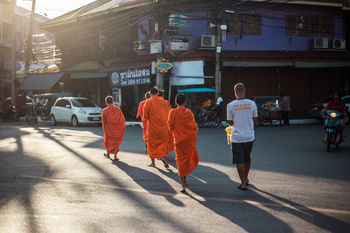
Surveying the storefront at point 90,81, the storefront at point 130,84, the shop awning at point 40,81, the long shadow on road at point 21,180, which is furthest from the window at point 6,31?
the long shadow on road at point 21,180

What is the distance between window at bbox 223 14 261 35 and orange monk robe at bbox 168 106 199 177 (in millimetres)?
18004

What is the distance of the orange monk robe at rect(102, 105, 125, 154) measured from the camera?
31.2ft

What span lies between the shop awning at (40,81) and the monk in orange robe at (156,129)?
22698 mm

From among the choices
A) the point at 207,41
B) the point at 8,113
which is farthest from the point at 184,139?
the point at 8,113

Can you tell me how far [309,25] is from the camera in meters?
24.5

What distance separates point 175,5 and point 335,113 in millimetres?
15263

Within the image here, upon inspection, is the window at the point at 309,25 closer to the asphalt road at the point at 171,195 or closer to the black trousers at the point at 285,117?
the black trousers at the point at 285,117

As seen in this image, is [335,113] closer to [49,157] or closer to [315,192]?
[315,192]

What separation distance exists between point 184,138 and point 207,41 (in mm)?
16808

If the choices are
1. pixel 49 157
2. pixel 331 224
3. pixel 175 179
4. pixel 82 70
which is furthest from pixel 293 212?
pixel 82 70

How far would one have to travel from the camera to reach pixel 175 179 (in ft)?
22.6

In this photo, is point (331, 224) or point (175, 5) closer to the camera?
point (331, 224)

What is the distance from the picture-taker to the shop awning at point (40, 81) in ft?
96.8

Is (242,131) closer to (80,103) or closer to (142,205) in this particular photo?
(142,205)
